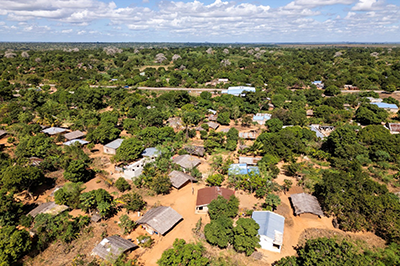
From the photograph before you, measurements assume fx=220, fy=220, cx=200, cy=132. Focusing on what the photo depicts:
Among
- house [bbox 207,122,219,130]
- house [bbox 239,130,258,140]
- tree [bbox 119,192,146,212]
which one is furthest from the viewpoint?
house [bbox 207,122,219,130]

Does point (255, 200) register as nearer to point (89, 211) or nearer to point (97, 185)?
point (89, 211)

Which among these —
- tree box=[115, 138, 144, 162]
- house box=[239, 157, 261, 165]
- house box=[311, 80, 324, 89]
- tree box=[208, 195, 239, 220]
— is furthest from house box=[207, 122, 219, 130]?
house box=[311, 80, 324, 89]

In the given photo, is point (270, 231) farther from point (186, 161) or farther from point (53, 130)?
point (53, 130)

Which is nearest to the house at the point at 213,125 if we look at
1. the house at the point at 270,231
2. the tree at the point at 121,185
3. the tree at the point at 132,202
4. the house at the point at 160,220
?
the tree at the point at 121,185

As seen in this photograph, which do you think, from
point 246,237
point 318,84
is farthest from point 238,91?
point 246,237

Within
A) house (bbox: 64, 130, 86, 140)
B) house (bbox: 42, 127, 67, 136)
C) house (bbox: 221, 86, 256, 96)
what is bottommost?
house (bbox: 64, 130, 86, 140)

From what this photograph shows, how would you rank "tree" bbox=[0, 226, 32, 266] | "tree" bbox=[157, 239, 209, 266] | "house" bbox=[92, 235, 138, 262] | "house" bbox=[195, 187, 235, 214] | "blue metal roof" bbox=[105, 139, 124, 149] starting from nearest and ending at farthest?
"tree" bbox=[157, 239, 209, 266] < "tree" bbox=[0, 226, 32, 266] < "house" bbox=[92, 235, 138, 262] < "house" bbox=[195, 187, 235, 214] < "blue metal roof" bbox=[105, 139, 124, 149]

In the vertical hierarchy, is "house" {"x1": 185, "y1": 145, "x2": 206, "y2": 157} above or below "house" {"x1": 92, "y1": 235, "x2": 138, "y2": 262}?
above

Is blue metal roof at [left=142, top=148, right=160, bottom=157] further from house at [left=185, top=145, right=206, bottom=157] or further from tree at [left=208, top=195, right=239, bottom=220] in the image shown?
tree at [left=208, top=195, right=239, bottom=220]
